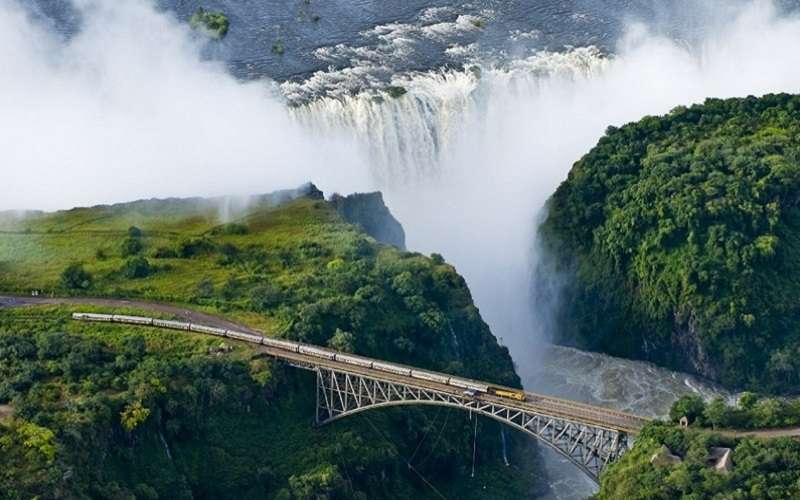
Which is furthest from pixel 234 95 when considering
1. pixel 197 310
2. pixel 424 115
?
pixel 197 310

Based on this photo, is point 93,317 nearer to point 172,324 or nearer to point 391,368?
point 172,324

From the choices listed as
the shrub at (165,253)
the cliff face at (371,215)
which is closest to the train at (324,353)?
the shrub at (165,253)

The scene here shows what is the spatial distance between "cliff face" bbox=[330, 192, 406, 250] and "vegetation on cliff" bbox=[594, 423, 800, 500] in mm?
43104

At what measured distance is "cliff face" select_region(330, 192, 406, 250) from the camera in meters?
157

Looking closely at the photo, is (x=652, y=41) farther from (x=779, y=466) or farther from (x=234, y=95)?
(x=779, y=466)

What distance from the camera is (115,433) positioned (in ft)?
401

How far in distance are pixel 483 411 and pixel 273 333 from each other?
719 inches

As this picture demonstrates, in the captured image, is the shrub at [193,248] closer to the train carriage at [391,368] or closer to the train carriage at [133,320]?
the train carriage at [133,320]

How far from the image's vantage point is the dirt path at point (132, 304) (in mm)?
137750

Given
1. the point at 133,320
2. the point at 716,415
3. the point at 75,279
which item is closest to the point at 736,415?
the point at 716,415

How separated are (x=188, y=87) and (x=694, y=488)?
77.5m

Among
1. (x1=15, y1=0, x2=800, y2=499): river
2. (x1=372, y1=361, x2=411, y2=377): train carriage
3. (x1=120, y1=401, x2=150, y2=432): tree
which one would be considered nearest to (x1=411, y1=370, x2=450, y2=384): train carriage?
(x1=372, y1=361, x2=411, y2=377): train carriage

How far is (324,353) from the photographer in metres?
132

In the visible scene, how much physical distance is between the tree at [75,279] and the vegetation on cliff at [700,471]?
43114 millimetres
